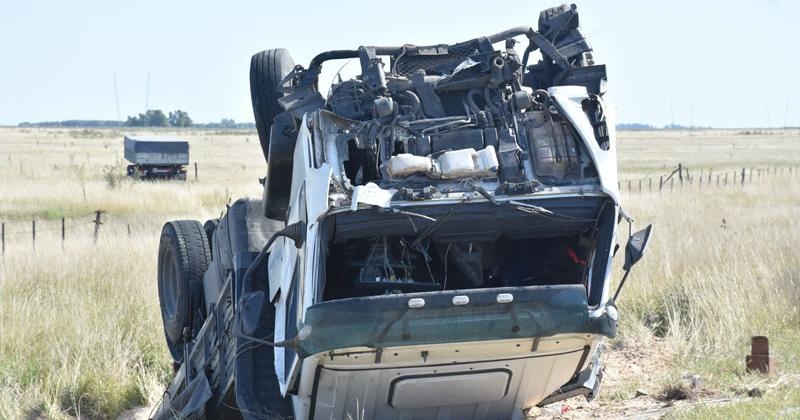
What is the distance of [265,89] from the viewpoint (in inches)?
333

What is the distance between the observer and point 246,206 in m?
8.21

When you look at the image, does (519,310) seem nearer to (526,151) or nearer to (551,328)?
(551,328)

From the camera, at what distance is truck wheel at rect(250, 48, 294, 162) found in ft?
27.6

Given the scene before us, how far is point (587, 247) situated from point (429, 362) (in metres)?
1.09

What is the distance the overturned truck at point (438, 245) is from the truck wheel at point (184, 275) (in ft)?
6.11

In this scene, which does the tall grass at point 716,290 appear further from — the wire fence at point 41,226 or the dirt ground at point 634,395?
the wire fence at point 41,226

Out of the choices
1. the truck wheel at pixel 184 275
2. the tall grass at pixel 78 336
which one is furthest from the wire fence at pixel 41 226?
the truck wheel at pixel 184 275

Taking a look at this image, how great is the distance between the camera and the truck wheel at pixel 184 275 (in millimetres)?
8773

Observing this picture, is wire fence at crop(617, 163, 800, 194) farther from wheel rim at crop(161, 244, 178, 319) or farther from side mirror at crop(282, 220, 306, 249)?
side mirror at crop(282, 220, 306, 249)

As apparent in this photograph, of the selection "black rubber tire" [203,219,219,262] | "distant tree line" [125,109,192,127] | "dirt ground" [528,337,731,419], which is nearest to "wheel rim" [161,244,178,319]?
"black rubber tire" [203,219,219,262]

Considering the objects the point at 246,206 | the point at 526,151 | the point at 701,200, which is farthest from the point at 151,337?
the point at 701,200

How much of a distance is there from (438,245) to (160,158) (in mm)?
36502

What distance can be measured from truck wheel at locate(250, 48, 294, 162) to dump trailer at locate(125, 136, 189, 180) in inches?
1308

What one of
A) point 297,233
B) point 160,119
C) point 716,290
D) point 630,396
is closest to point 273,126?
point 297,233
